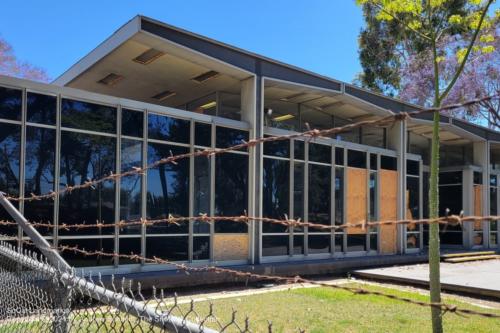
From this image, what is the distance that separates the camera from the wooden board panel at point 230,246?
12.9 m

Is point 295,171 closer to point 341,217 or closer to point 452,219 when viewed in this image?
point 341,217

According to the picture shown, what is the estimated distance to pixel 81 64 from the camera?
45.7ft

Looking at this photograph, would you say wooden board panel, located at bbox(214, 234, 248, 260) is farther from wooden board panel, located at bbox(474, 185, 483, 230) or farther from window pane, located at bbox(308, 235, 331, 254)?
wooden board panel, located at bbox(474, 185, 483, 230)

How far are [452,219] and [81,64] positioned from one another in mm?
13842

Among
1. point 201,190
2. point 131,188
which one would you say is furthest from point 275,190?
point 131,188

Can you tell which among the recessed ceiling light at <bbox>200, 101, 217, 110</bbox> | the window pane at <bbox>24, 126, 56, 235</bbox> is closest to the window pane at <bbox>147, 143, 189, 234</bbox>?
the window pane at <bbox>24, 126, 56, 235</bbox>

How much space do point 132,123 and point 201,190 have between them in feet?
8.03

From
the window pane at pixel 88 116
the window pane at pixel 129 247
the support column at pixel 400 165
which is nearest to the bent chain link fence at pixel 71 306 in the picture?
the window pane at pixel 88 116

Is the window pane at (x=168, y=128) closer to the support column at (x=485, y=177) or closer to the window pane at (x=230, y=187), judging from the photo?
the window pane at (x=230, y=187)

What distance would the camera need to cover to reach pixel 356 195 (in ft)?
54.9

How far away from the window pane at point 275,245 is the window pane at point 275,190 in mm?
226

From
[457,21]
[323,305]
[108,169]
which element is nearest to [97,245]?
[108,169]

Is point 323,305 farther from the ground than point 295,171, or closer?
closer

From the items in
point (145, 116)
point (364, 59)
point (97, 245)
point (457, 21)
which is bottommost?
point (97, 245)
